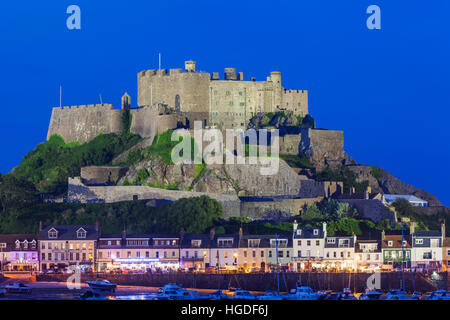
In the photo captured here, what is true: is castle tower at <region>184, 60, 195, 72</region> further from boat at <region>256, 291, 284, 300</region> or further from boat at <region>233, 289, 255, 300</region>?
boat at <region>233, 289, 255, 300</region>

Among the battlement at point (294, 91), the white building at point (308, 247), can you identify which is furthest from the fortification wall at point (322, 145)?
the white building at point (308, 247)

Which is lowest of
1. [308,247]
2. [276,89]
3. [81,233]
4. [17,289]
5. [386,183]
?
[17,289]

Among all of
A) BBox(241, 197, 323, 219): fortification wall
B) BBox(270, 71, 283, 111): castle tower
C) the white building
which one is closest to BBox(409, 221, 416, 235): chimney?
the white building

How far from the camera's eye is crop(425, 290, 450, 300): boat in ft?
290

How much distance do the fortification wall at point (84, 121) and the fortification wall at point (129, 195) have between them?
12.1 metres

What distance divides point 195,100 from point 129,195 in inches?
576

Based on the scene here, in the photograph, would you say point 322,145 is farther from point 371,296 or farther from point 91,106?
point 371,296

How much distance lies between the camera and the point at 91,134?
124m

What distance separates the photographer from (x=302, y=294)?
291ft

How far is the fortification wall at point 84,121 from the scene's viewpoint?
123 meters

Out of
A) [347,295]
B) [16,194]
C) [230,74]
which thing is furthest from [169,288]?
[230,74]

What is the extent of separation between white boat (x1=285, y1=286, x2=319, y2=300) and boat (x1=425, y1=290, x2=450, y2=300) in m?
6.80

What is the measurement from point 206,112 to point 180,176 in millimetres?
11417
